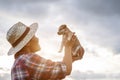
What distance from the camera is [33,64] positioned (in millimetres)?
7691

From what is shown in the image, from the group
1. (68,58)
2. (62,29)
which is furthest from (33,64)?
(62,29)

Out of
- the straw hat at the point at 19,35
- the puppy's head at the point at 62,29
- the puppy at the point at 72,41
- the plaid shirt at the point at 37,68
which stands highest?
the straw hat at the point at 19,35

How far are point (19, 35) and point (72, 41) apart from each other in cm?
212

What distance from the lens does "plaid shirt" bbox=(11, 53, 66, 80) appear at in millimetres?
7496

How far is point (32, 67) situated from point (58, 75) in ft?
1.89

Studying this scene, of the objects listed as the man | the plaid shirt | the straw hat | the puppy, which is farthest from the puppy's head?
the straw hat

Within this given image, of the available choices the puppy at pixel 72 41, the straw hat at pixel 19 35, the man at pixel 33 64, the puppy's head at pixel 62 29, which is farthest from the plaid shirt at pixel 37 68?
the straw hat at pixel 19 35

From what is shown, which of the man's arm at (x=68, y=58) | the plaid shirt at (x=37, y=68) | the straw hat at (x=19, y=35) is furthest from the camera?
the straw hat at (x=19, y=35)

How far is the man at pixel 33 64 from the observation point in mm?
7438

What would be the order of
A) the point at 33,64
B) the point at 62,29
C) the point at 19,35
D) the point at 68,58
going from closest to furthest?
the point at 68,58
the point at 62,29
the point at 33,64
the point at 19,35

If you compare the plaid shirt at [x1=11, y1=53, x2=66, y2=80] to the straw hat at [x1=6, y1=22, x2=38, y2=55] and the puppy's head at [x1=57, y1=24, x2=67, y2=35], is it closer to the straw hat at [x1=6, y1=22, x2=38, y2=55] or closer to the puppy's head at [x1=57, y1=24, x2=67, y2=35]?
the puppy's head at [x1=57, y1=24, x2=67, y2=35]

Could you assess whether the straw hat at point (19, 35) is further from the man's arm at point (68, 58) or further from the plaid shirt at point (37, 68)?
the man's arm at point (68, 58)

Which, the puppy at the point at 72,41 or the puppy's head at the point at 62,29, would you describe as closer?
the puppy at the point at 72,41

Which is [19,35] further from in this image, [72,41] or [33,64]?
[72,41]
